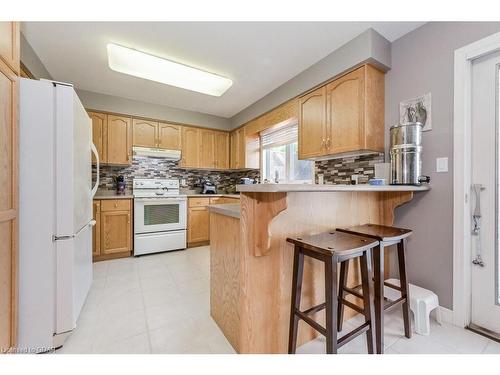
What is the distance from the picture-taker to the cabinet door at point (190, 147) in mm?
3900

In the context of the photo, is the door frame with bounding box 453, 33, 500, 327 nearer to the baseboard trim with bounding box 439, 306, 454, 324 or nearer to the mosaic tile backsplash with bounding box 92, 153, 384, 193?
the baseboard trim with bounding box 439, 306, 454, 324

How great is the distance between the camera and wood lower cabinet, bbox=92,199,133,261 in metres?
3.00

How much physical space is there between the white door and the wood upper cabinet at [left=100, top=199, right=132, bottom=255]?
12.3 feet

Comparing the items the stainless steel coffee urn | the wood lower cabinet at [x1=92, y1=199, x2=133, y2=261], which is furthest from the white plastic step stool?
the wood lower cabinet at [x1=92, y1=199, x2=133, y2=261]

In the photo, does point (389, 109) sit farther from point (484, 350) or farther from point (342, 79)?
point (484, 350)

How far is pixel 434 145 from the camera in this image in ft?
5.66

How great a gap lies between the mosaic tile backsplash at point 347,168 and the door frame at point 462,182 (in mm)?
601

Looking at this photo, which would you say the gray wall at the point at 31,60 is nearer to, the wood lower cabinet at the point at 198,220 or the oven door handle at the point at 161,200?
the oven door handle at the point at 161,200

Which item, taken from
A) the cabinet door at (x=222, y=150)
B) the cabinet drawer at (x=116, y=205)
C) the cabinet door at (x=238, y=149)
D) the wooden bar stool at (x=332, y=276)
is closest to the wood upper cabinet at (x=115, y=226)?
A: the cabinet drawer at (x=116, y=205)

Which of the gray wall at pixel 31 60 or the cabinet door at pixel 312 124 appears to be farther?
Result: the cabinet door at pixel 312 124
